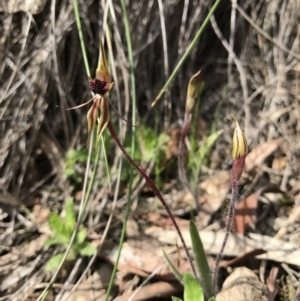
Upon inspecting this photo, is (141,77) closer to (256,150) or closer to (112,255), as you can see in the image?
(256,150)

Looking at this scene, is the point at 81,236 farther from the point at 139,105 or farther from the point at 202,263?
the point at 139,105

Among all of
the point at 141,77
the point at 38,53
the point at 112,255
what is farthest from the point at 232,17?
the point at 112,255

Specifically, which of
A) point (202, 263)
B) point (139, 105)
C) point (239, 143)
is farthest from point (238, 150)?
point (139, 105)

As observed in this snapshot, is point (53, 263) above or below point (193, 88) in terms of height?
below

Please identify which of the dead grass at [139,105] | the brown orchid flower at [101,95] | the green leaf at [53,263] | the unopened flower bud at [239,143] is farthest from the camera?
the dead grass at [139,105]

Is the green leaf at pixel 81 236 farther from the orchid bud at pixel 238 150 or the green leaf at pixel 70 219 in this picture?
the orchid bud at pixel 238 150

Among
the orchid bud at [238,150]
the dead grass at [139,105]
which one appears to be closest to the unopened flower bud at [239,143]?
the orchid bud at [238,150]

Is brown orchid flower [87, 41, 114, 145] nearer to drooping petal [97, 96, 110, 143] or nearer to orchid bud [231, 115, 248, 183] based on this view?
drooping petal [97, 96, 110, 143]
